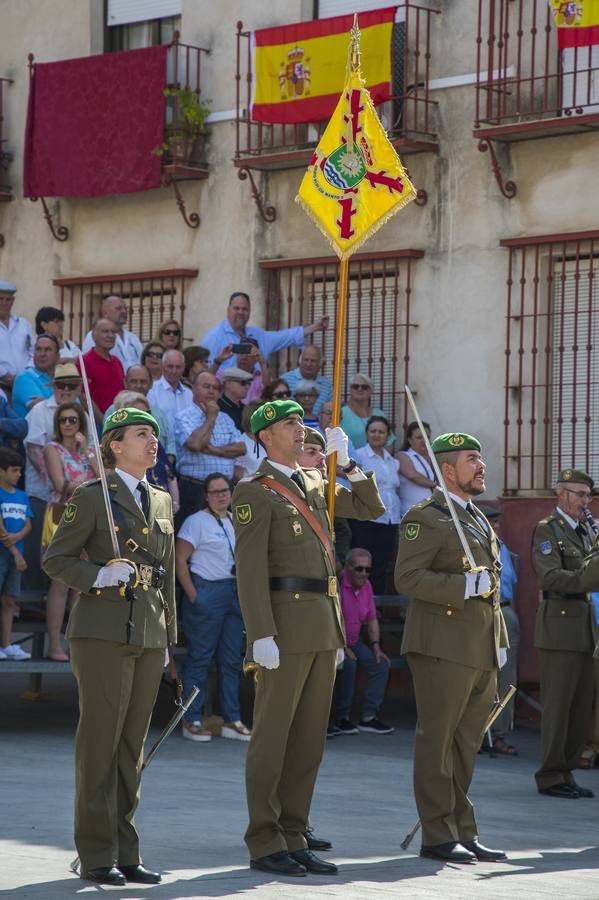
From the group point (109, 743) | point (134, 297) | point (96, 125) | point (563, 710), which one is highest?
point (96, 125)

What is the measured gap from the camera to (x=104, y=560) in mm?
8383

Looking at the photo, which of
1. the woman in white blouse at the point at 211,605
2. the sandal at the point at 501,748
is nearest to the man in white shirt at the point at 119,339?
the woman in white blouse at the point at 211,605

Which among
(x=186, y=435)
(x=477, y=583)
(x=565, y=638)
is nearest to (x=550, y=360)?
(x=186, y=435)

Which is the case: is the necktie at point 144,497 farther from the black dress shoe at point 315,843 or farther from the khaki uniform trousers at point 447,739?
the black dress shoe at point 315,843

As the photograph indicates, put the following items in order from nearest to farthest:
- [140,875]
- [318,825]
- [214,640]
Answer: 1. [140,875]
2. [318,825]
3. [214,640]

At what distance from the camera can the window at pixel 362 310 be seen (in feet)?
58.4

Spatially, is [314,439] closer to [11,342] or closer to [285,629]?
[285,629]

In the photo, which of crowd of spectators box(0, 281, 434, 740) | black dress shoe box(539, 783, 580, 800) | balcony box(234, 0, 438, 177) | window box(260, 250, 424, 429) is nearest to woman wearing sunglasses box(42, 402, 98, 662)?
crowd of spectators box(0, 281, 434, 740)

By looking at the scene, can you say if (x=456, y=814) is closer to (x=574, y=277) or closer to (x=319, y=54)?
(x=574, y=277)

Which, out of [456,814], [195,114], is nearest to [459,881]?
[456,814]

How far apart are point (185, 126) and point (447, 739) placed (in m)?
11.4

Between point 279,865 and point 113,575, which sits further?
point 279,865

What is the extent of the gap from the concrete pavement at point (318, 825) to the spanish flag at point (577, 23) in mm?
6146

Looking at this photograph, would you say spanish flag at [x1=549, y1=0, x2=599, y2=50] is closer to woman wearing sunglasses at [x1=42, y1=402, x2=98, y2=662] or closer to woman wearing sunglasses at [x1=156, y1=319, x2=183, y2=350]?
woman wearing sunglasses at [x1=156, y1=319, x2=183, y2=350]
